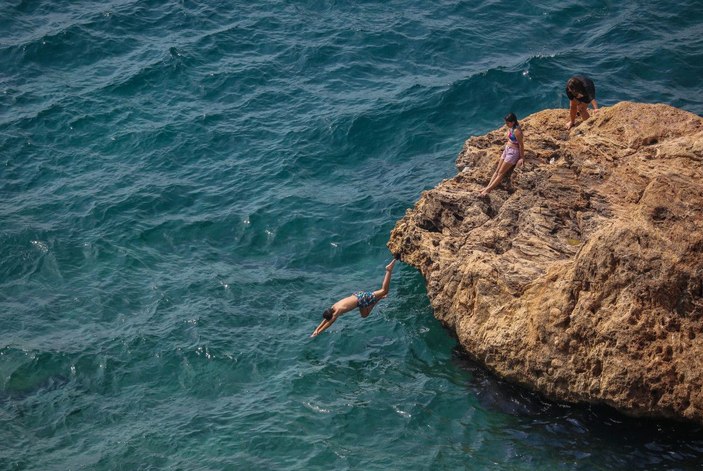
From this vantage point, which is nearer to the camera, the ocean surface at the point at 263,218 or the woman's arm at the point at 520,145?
the ocean surface at the point at 263,218

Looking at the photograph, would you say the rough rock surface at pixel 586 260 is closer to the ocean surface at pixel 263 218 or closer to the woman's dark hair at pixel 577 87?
the woman's dark hair at pixel 577 87

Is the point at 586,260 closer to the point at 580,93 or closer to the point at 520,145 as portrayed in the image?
the point at 520,145

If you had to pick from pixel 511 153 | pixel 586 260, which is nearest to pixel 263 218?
pixel 511 153

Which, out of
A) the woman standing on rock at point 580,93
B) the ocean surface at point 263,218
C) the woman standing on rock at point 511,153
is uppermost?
the woman standing on rock at point 580,93

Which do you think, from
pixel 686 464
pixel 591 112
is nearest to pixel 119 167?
pixel 591 112

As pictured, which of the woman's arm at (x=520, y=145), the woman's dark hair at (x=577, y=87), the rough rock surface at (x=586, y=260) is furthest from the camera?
the woman's dark hair at (x=577, y=87)

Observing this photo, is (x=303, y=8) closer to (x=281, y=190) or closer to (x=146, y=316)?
(x=281, y=190)

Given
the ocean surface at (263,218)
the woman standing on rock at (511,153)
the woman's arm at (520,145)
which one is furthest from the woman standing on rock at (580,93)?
the ocean surface at (263,218)
